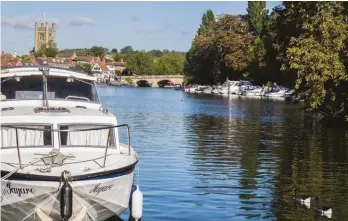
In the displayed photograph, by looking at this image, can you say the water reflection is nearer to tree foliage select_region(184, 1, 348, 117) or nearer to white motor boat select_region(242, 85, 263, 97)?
tree foliage select_region(184, 1, 348, 117)

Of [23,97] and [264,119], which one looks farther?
[264,119]

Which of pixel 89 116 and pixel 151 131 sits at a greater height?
pixel 89 116

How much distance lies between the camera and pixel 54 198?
47.0 ft

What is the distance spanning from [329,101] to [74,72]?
2598 centimetres

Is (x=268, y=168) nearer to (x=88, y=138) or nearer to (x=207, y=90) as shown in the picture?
(x=88, y=138)

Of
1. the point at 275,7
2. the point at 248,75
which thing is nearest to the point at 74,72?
the point at 275,7

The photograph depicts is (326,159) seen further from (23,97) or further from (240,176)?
(23,97)

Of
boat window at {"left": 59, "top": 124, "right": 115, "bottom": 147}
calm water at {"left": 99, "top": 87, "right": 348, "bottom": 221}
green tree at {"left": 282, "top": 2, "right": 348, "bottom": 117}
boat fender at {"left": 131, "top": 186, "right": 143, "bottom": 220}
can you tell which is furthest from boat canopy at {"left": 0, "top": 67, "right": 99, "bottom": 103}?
green tree at {"left": 282, "top": 2, "right": 348, "bottom": 117}

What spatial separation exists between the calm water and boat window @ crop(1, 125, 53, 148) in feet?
10.2

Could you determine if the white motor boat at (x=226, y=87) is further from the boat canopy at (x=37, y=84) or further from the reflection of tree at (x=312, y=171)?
the boat canopy at (x=37, y=84)

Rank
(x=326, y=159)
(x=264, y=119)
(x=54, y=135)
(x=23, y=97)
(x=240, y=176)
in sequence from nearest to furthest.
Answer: (x=54, y=135), (x=23, y=97), (x=240, y=176), (x=326, y=159), (x=264, y=119)

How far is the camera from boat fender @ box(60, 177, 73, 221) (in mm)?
14031

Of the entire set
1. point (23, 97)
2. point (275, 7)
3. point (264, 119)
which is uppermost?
point (275, 7)

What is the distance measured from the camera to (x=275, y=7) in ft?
163
